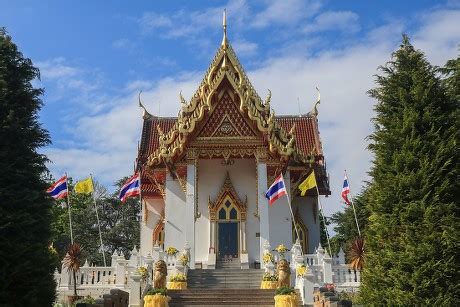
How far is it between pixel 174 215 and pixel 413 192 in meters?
13.1

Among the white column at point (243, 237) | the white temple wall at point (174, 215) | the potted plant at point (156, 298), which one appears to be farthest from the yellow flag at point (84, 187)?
the potted plant at point (156, 298)

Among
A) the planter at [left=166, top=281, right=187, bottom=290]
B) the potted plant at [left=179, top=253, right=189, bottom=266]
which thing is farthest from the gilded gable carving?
the planter at [left=166, top=281, right=187, bottom=290]

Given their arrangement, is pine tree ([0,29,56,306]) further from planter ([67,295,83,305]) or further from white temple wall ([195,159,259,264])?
white temple wall ([195,159,259,264])

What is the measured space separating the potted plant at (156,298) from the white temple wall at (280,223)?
7.77 metres

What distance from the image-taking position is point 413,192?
9586 millimetres

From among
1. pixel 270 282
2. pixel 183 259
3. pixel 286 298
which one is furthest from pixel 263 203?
pixel 286 298

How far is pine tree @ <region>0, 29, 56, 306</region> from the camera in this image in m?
9.84

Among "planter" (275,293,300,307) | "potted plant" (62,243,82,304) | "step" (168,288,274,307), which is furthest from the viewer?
"potted plant" (62,243,82,304)

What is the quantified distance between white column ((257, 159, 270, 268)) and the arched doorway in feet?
4.12

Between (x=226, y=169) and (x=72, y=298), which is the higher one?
(x=226, y=169)

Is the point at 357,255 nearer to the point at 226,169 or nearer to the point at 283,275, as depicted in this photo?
the point at 283,275

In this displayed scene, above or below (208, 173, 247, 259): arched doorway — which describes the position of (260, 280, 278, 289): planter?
below

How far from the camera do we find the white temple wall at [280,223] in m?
20.7

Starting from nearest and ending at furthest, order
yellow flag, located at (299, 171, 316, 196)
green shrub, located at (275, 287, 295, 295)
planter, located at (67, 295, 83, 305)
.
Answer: green shrub, located at (275, 287, 295, 295)
planter, located at (67, 295, 83, 305)
yellow flag, located at (299, 171, 316, 196)
